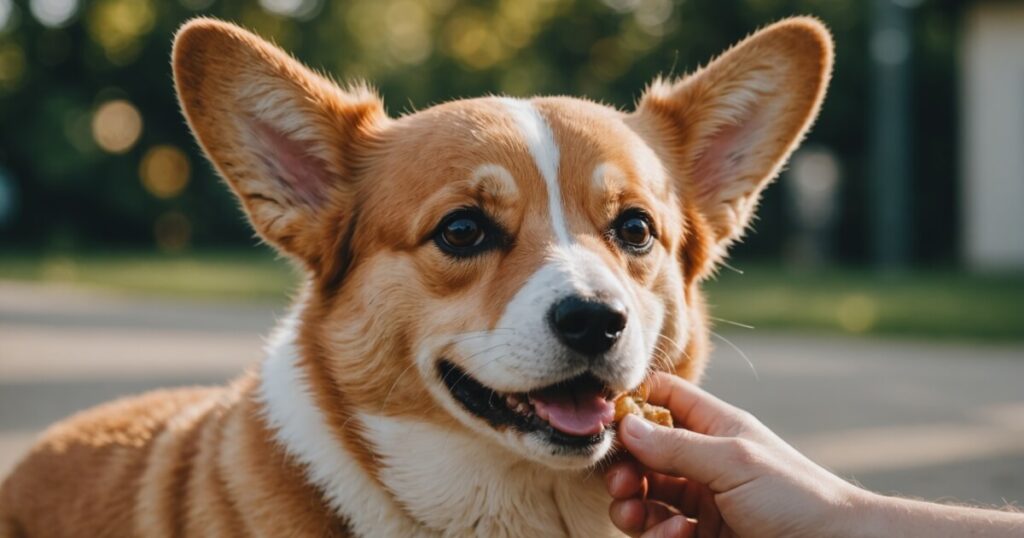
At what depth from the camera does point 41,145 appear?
98.2 feet

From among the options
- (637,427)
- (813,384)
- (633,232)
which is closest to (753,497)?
(637,427)

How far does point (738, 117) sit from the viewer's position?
142 inches

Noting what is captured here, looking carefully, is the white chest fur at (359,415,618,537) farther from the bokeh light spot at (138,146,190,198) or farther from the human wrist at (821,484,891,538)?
the bokeh light spot at (138,146,190,198)

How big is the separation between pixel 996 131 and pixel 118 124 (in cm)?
2497

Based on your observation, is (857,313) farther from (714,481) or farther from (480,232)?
(714,481)

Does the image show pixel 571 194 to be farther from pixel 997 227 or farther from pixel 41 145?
pixel 41 145

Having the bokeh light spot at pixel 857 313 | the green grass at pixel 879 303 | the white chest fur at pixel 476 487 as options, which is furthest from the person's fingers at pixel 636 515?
the bokeh light spot at pixel 857 313

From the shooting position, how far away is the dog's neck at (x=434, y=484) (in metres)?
2.83

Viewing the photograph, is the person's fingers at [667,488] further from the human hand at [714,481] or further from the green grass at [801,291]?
the green grass at [801,291]

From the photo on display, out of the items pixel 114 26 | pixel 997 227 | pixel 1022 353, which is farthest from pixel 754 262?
pixel 114 26

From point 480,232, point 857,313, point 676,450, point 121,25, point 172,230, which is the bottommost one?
point 172,230

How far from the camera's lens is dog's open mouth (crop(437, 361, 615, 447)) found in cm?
269

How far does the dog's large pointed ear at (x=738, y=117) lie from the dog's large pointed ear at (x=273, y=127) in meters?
0.98

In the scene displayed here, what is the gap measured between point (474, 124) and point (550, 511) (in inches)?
45.3
